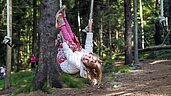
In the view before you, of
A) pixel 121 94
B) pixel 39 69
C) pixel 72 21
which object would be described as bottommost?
pixel 121 94

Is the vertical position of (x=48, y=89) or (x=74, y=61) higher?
(x=74, y=61)

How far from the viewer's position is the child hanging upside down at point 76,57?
4258 mm

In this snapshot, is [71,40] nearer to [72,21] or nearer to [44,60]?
[44,60]

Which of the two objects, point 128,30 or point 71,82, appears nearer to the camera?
point 71,82

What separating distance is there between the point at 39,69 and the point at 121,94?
3.47 meters

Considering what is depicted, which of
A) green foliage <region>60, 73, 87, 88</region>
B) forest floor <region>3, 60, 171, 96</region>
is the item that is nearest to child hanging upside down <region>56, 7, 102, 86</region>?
forest floor <region>3, 60, 171, 96</region>

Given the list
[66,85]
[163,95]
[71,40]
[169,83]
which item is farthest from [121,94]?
[71,40]

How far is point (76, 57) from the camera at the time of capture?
174 inches

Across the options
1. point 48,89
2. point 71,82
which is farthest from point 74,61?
point 71,82

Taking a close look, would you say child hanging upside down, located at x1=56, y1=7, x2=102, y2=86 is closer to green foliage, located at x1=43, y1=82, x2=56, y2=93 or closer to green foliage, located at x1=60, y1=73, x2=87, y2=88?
green foliage, located at x1=43, y1=82, x2=56, y2=93

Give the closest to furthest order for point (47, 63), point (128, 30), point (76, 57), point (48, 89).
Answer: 1. point (76, 57)
2. point (48, 89)
3. point (47, 63)
4. point (128, 30)

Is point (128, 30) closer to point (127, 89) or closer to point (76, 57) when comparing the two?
point (127, 89)

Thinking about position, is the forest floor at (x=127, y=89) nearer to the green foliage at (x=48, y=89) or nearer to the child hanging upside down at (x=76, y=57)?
the green foliage at (x=48, y=89)

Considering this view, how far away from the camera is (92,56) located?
13.9 ft
